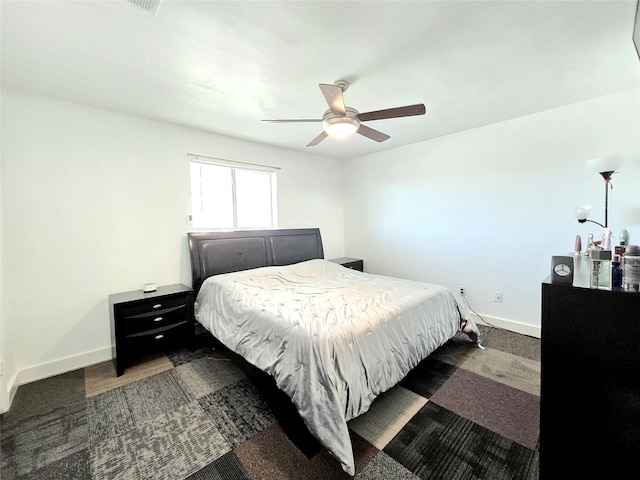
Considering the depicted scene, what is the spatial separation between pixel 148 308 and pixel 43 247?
3.41 feet

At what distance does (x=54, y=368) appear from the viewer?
242 centimetres

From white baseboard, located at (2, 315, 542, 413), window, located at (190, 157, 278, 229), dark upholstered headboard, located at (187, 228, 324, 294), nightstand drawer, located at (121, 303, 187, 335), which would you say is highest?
window, located at (190, 157, 278, 229)

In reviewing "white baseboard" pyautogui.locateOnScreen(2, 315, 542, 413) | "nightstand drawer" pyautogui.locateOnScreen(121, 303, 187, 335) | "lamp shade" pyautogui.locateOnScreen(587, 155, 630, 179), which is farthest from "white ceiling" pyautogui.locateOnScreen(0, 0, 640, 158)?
"white baseboard" pyautogui.locateOnScreen(2, 315, 542, 413)

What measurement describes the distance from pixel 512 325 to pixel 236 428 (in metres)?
3.21

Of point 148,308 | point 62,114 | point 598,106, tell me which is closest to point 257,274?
point 148,308

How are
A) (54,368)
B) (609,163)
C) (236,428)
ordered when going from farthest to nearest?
(54,368), (609,163), (236,428)

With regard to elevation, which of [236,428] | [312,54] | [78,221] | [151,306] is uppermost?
[312,54]

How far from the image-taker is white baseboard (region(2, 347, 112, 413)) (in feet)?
7.03

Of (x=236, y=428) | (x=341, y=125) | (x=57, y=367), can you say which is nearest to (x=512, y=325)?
(x=341, y=125)

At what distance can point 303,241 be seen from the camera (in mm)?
4141

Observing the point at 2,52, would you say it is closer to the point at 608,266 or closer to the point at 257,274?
the point at 257,274

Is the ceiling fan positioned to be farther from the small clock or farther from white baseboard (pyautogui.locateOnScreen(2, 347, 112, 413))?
white baseboard (pyautogui.locateOnScreen(2, 347, 112, 413))

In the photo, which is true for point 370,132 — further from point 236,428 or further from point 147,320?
point 147,320

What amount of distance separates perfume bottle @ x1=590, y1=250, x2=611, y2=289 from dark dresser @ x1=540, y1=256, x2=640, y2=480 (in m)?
0.05
